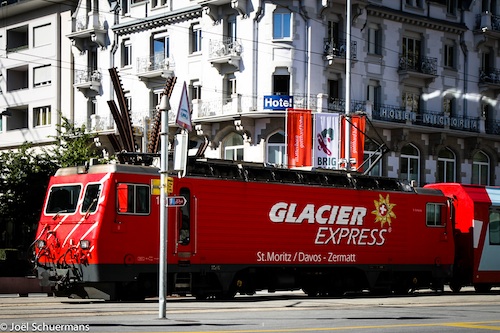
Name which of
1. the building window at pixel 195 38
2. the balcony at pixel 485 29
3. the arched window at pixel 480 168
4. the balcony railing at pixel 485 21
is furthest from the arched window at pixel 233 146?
the balcony railing at pixel 485 21

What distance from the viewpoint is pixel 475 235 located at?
1309 inches

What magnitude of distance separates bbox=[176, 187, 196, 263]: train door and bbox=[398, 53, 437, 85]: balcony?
29.5 m

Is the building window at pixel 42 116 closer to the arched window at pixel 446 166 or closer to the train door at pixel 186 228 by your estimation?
the arched window at pixel 446 166

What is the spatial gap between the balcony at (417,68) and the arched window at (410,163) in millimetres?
3832

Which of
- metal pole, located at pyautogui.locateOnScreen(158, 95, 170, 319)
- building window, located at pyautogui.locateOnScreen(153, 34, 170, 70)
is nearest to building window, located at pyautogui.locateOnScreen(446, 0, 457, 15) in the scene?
building window, located at pyautogui.locateOnScreen(153, 34, 170, 70)

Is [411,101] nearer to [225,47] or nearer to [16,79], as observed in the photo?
[225,47]

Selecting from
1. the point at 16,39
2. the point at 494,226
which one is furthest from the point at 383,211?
the point at 16,39

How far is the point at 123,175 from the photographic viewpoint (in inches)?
976

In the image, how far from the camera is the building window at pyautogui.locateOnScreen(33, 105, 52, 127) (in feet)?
199

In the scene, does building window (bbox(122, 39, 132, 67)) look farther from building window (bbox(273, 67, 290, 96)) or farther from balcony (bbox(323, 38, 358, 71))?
balcony (bbox(323, 38, 358, 71))

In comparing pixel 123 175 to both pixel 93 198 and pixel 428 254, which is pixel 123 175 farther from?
pixel 428 254

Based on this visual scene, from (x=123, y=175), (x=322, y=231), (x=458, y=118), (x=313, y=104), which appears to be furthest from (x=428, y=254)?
(x=458, y=118)

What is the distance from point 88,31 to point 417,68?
19.4 meters

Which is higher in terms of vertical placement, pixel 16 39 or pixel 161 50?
pixel 16 39
